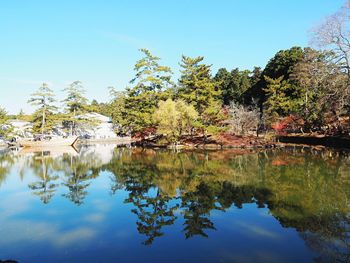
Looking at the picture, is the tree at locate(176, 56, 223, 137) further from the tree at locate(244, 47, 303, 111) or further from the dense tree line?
the tree at locate(244, 47, 303, 111)

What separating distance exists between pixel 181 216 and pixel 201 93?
24768mm

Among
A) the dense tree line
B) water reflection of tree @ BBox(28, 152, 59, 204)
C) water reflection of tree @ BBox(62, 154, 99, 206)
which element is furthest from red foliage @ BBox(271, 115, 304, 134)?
water reflection of tree @ BBox(28, 152, 59, 204)

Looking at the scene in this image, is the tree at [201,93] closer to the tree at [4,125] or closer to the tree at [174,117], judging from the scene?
A: the tree at [174,117]

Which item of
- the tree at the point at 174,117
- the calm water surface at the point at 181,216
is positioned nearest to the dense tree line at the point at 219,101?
the tree at the point at 174,117

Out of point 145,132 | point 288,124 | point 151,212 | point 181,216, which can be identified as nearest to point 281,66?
point 288,124

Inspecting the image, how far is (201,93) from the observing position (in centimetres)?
3278

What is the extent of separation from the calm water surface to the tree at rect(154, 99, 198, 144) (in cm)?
1458

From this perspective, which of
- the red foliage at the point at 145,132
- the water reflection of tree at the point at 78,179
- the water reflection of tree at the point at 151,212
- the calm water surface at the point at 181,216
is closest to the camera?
the calm water surface at the point at 181,216

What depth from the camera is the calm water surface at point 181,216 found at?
21.1 ft

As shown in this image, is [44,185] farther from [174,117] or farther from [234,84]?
[234,84]

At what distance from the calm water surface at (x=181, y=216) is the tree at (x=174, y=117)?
574 inches

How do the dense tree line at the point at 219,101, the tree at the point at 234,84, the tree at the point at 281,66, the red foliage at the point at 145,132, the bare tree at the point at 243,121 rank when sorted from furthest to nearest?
the tree at the point at 234,84
the tree at the point at 281,66
the red foliage at the point at 145,132
the bare tree at the point at 243,121
the dense tree line at the point at 219,101

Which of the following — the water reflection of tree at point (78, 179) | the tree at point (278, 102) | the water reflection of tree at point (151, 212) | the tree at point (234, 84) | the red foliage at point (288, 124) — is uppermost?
the tree at point (234, 84)

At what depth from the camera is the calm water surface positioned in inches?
253
